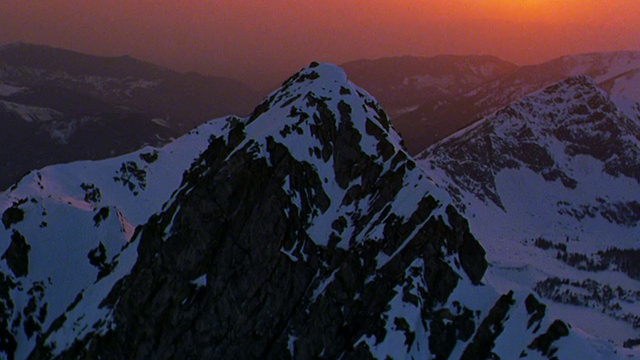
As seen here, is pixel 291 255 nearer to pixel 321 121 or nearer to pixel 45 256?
pixel 321 121

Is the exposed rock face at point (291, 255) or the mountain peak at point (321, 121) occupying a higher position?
the mountain peak at point (321, 121)

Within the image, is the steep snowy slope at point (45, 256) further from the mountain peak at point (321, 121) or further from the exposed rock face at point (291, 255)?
the mountain peak at point (321, 121)

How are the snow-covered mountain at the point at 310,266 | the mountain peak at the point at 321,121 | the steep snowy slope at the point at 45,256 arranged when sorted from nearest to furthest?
1. the snow-covered mountain at the point at 310,266
2. the mountain peak at the point at 321,121
3. the steep snowy slope at the point at 45,256

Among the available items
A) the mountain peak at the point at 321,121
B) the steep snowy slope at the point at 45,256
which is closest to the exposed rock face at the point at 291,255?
the mountain peak at the point at 321,121

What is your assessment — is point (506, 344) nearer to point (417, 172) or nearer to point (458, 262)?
point (458, 262)

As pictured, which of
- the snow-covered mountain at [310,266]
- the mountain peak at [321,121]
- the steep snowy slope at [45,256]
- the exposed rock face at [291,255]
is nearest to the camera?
the snow-covered mountain at [310,266]

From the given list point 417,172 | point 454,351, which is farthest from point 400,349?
point 417,172

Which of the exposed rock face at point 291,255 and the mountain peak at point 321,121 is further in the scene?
the mountain peak at point 321,121

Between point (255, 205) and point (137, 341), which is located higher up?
point (255, 205)
